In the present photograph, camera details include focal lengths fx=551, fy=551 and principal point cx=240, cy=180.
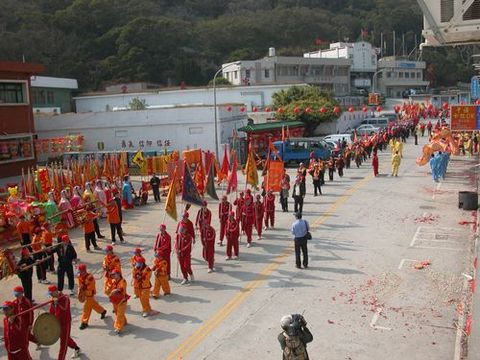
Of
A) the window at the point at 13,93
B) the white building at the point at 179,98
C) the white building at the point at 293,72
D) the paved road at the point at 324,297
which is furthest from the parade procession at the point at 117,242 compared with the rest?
the white building at the point at 293,72

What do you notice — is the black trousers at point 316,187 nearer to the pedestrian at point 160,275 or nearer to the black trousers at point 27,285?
the pedestrian at point 160,275

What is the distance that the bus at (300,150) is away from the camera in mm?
36000

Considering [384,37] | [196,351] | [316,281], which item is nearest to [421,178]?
[316,281]

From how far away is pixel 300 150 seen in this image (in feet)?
118

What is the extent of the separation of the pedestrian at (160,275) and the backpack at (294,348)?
5.40 metres

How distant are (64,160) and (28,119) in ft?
17.0

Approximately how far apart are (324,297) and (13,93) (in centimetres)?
2380

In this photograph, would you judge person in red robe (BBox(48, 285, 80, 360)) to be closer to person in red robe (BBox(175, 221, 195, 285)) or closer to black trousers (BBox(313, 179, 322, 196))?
person in red robe (BBox(175, 221, 195, 285))

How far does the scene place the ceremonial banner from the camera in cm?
2105

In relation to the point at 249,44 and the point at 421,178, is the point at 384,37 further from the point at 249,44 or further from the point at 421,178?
the point at 421,178

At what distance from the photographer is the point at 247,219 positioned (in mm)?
16547

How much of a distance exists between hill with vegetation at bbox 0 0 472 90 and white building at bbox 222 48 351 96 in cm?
1388

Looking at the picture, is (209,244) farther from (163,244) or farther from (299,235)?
(299,235)

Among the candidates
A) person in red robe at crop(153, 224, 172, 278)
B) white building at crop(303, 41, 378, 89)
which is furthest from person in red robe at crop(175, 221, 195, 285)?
white building at crop(303, 41, 378, 89)
